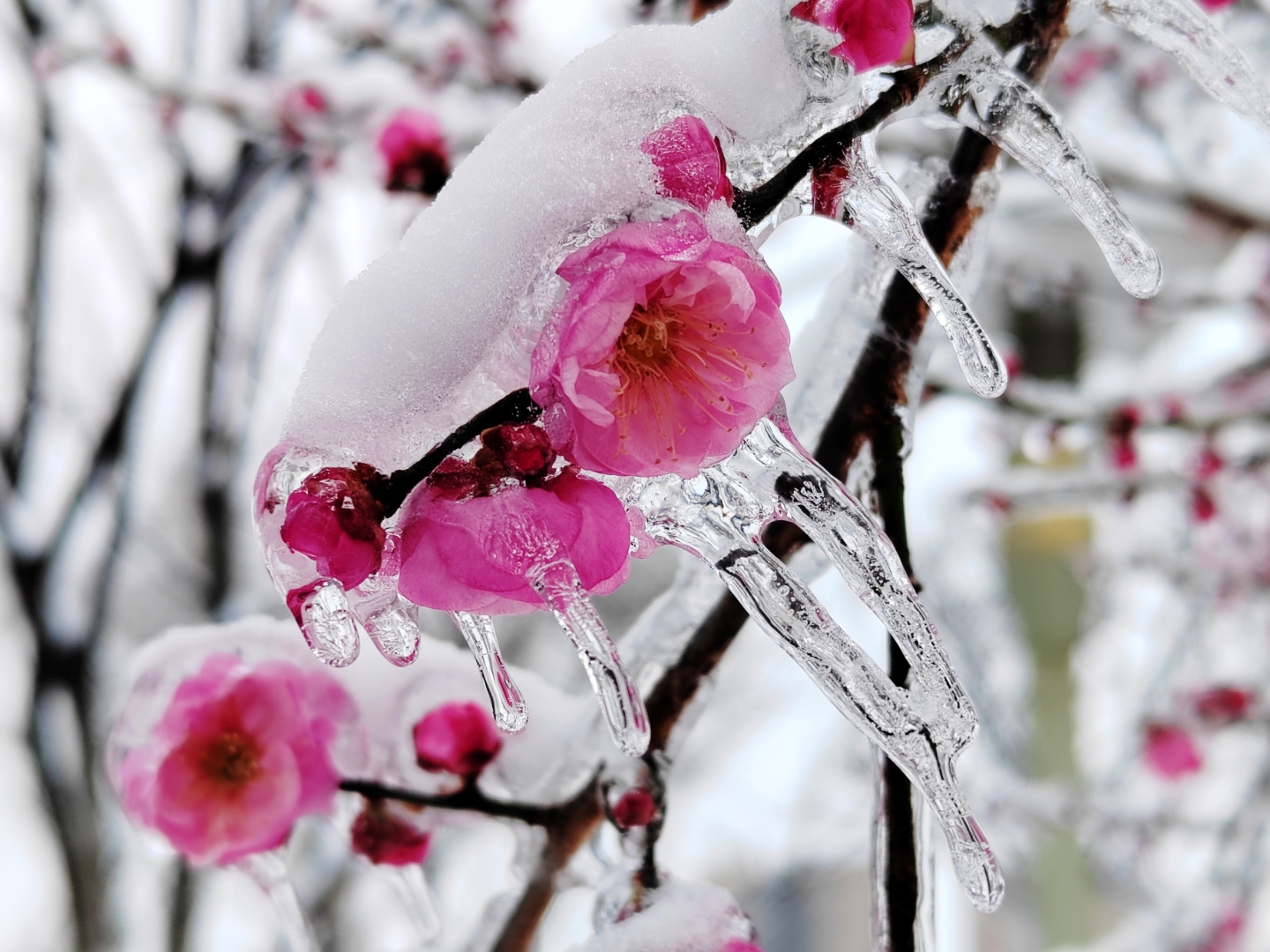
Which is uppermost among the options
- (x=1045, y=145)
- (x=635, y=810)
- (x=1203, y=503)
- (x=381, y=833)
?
(x=1045, y=145)

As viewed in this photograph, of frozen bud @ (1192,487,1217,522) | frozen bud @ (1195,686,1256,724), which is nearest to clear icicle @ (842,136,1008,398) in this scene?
frozen bud @ (1192,487,1217,522)

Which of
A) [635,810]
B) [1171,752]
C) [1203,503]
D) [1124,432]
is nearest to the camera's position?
[635,810]

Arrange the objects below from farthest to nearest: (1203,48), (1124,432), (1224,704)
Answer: (1224,704) < (1124,432) < (1203,48)

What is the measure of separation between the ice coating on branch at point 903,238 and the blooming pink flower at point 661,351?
0.09 meters

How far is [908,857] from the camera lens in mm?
499

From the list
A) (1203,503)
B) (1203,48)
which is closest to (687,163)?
(1203,48)

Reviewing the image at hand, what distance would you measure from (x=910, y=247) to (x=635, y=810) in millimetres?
417

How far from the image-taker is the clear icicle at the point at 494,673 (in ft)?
1.32

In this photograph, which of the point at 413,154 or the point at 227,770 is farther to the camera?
A: the point at 413,154

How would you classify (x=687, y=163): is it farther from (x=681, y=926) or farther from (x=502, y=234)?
(x=681, y=926)

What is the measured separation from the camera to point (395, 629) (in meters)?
0.39

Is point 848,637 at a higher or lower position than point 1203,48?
lower

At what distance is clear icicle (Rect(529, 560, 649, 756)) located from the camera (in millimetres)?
364

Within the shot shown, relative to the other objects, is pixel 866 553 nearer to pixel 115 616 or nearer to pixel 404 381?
pixel 404 381
